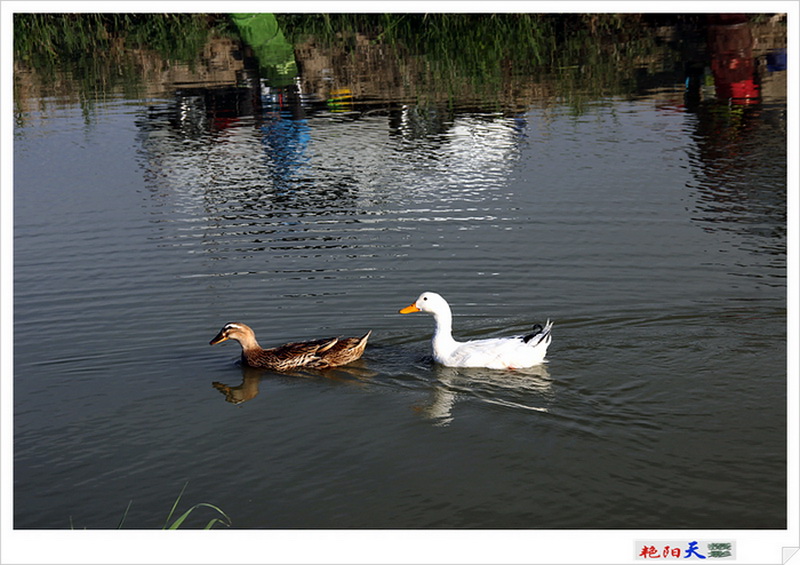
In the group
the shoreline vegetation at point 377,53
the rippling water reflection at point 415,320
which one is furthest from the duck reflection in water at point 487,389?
the shoreline vegetation at point 377,53

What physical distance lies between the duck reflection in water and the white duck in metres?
0.09

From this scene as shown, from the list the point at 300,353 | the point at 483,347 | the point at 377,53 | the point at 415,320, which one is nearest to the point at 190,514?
the point at 300,353

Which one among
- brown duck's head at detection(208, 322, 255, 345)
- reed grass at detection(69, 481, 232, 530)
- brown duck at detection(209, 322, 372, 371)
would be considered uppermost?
brown duck's head at detection(208, 322, 255, 345)

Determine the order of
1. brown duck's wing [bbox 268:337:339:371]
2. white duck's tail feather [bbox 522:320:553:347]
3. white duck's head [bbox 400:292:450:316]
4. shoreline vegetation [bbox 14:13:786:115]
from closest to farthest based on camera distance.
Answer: white duck's tail feather [bbox 522:320:553:347] → brown duck's wing [bbox 268:337:339:371] → white duck's head [bbox 400:292:450:316] → shoreline vegetation [bbox 14:13:786:115]

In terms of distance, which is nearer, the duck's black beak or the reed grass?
the reed grass

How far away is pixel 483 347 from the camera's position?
9.37 meters

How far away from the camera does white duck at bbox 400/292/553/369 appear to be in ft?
29.8

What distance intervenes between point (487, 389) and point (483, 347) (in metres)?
0.51

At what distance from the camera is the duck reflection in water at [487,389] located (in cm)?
855

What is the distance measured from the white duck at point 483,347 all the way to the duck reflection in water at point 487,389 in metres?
0.09

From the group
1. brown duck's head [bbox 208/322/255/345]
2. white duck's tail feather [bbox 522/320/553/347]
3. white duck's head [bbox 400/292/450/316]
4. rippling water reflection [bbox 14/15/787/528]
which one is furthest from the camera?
brown duck's head [bbox 208/322/255/345]

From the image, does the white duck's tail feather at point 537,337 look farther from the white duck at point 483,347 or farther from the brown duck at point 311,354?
the brown duck at point 311,354

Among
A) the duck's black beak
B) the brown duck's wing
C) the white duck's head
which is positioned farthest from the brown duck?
the white duck's head

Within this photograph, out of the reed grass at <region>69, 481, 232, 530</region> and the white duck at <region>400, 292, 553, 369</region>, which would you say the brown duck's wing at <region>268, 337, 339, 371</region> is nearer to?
the white duck at <region>400, 292, 553, 369</region>
